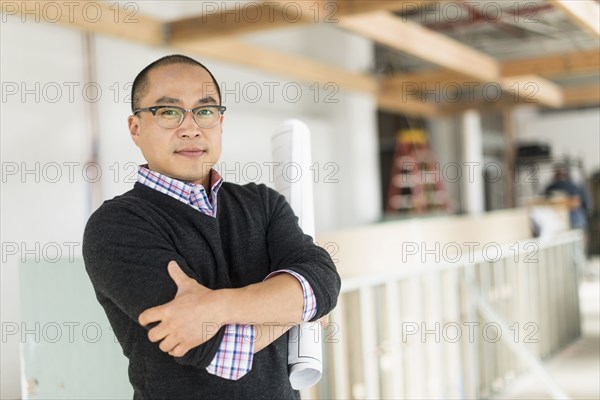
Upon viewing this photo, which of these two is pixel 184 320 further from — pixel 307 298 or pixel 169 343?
pixel 307 298

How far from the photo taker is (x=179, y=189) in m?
1.34

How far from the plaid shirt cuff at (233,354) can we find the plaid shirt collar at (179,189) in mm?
261

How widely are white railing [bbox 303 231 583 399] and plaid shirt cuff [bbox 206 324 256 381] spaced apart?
1.15 metres

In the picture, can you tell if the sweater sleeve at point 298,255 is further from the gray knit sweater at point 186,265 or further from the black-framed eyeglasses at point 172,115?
the black-framed eyeglasses at point 172,115

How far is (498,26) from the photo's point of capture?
7.25 metres

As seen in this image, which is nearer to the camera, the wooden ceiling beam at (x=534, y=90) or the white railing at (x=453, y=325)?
the white railing at (x=453, y=325)

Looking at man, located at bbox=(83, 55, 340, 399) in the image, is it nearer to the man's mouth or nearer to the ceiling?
the man's mouth

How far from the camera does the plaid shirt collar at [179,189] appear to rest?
1334mm

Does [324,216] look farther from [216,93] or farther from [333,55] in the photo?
[216,93]

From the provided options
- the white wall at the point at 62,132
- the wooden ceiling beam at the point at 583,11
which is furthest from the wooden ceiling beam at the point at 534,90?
the wooden ceiling beam at the point at 583,11

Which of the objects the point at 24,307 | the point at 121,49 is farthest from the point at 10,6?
the point at 24,307

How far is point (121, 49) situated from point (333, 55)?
3.16m

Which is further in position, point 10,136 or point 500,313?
point 500,313

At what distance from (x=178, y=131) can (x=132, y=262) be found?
29 cm
